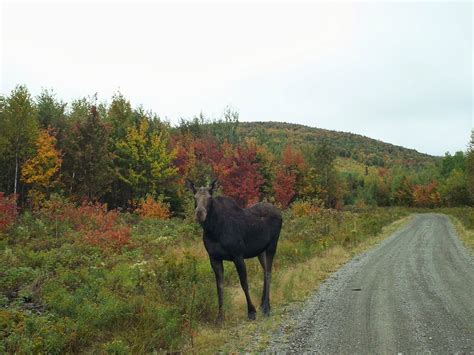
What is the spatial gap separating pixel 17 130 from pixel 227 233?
2658 cm

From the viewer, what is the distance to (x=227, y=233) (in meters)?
7.69

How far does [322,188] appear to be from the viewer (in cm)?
6016

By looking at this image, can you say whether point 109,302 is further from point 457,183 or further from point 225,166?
point 457,183

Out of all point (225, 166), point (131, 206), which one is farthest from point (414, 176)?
point (131, 206)

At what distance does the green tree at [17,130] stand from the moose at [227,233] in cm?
2530

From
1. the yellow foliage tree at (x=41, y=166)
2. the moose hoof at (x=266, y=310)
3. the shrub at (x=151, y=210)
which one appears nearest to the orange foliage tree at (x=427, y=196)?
the shrub at (x=151, y=210)

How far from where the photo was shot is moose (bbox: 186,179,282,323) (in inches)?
298

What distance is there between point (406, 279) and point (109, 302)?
30.0ft

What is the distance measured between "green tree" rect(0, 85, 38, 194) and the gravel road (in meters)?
25.7

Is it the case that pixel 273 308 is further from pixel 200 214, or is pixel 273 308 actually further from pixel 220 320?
pixel 200 214

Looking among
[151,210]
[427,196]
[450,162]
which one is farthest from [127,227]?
[450,162]

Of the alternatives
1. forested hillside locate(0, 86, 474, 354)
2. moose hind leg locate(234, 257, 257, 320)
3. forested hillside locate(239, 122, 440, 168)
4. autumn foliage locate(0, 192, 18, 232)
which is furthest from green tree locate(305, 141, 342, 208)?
forested hillside locate(239, 122, 440, 168)

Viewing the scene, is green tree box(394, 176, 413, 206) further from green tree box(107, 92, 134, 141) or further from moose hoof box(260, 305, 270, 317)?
moose hoof box(260, 305, 270, 317)

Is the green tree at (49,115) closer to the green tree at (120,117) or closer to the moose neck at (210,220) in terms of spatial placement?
the green tree at (120,117)
